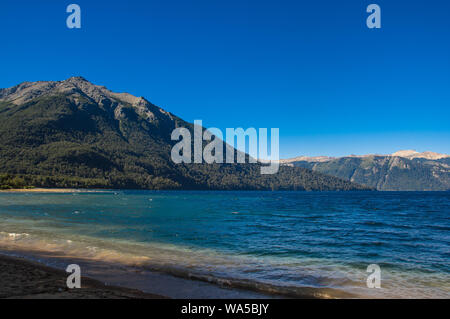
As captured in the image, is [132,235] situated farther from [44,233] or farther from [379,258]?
[379,258]

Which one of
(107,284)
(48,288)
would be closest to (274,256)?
(107,284)

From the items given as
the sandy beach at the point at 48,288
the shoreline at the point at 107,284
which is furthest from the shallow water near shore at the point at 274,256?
the sandy beach at the point at 48,288

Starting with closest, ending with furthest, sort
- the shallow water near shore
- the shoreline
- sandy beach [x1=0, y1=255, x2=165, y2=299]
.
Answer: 1. sandy beach [x1=0, y1=255, x2=165, y2=299]
2. the shoreline
3. the shallow water near shore

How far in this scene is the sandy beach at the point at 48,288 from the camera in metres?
10.8

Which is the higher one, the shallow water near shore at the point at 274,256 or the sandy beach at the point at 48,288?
the sandy beach at the point at 48,288

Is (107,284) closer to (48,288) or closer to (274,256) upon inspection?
(48,288)

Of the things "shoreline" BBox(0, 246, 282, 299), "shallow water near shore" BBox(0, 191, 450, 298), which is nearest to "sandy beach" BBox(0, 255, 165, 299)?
"shoreline" BBox(0, 246, 282, 299)

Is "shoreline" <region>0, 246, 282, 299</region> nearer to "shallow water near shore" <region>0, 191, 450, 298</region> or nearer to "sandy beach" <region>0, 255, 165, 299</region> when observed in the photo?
"sandy beach" <region>0, 255, 165, 299</region>

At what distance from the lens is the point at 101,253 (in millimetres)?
20203

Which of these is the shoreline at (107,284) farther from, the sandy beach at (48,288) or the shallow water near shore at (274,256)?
the shallow water near shore at (274,256)

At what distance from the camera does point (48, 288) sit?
11664 millimetres

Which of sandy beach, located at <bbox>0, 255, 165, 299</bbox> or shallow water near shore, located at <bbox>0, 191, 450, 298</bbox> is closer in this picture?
sandy beach, located at <bbox>0, 255, 165, 299</bbox>

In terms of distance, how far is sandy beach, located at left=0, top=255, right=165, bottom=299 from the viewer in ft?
35.4
